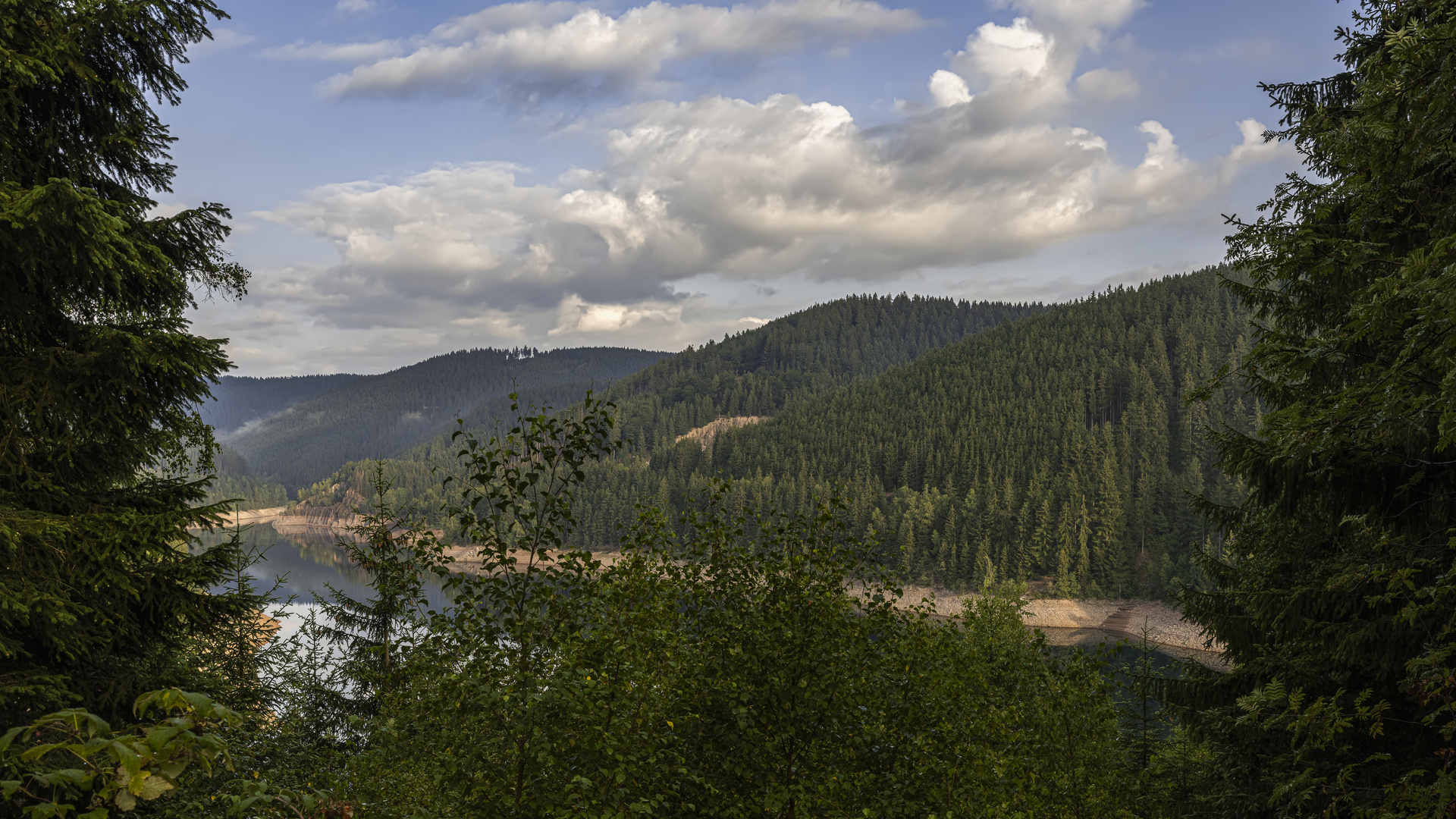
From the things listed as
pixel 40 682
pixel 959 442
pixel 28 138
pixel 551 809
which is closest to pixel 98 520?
pixel 40 682

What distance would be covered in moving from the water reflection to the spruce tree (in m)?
77.0

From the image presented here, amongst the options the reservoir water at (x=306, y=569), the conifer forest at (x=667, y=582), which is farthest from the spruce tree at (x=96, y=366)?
the reservoir water at (x=306, y=569)

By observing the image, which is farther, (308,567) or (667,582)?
(308,567)

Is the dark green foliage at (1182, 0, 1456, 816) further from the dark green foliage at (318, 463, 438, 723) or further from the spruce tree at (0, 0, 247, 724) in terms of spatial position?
the dark green foliage at (318, 463, 438, 723)

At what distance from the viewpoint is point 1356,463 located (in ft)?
18.7

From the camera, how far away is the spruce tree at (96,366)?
6254 millimetres

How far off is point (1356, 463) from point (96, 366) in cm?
1126

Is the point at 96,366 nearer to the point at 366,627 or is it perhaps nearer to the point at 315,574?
the point at 366,627

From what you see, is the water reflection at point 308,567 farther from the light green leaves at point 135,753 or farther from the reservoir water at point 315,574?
the light green leaves at point 135,753

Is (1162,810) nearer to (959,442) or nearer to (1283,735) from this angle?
(1283,735)

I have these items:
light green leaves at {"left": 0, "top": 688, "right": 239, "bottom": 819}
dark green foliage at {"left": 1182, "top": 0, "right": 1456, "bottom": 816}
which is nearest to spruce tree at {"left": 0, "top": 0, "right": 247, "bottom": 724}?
light green leaves at {"left": 0, "top": 688, "right": 239, "bottom": 819}

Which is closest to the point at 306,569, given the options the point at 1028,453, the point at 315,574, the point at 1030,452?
the point at 315,574

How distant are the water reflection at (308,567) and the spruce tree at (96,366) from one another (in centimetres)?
7697

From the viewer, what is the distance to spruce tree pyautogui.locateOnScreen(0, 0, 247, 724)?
625 centimetres
